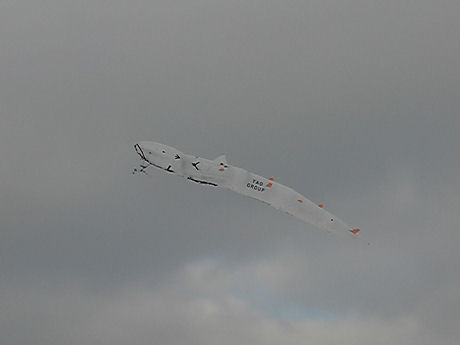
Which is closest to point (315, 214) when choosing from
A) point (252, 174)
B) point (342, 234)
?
point (342, 234)

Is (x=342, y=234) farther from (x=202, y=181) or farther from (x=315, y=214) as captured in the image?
(x=202, y=181)

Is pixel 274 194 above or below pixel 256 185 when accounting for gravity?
below

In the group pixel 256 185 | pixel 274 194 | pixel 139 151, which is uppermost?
pixel 256 185

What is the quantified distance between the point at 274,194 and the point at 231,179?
11.3 meters

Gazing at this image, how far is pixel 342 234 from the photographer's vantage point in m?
143

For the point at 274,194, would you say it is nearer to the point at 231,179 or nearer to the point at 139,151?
the point at 231,179

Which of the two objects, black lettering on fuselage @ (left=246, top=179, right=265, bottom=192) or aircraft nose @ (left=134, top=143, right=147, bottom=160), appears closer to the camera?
aircraft nose @ (left=134, top=143, right=147, bottom=160)

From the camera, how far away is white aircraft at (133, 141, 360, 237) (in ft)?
439

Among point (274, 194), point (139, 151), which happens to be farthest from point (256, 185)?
point (139, 151)

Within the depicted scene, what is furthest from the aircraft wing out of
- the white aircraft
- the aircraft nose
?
the aircraft nose

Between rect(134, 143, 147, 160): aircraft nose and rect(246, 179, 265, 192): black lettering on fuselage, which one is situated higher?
rect(246, 179, 265, 192): black lettering on fuselage

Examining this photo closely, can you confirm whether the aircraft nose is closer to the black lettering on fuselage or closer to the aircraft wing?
the aircraft wing

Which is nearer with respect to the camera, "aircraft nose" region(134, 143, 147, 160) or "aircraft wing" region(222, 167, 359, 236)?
"aircraft nose" region(134, 143, 147, 160)

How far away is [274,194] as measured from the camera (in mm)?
136875
